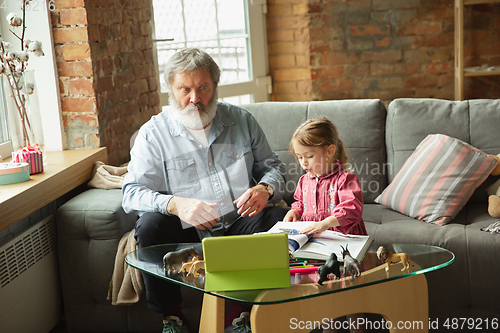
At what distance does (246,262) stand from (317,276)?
21 centimetres

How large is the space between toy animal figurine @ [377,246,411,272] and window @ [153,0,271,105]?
2139mm

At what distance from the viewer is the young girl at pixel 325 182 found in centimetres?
171

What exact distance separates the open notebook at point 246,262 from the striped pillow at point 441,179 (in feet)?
3.52

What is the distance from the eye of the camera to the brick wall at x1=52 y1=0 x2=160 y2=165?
224cm

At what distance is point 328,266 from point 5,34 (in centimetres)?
192

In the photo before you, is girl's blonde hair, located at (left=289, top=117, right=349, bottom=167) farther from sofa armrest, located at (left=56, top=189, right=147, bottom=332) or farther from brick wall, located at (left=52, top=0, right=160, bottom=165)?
brick wall, located at (left=52, top=0, right=160, bottom=165)

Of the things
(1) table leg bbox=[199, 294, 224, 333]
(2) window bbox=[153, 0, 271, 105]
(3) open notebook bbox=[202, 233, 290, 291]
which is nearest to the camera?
(3) open notebook bbox=[202, 233, 290, 291]

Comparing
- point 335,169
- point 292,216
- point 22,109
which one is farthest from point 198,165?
point 22,109

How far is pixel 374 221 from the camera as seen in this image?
2.10 m

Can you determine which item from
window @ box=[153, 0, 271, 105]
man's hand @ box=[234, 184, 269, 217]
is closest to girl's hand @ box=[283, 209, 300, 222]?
man's hand @ box=[234, 184, 269, 217]

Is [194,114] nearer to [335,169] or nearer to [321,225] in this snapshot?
[335,169]

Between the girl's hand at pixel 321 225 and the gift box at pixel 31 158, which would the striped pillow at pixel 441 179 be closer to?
the girl's hand at pixel 321 225

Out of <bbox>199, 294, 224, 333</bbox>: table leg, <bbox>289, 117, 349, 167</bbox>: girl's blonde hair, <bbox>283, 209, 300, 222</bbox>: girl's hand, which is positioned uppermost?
<bbox>289, 117, 349, 167</bbox>: girl's blonde hair

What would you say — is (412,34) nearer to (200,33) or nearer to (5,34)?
(200,33)
